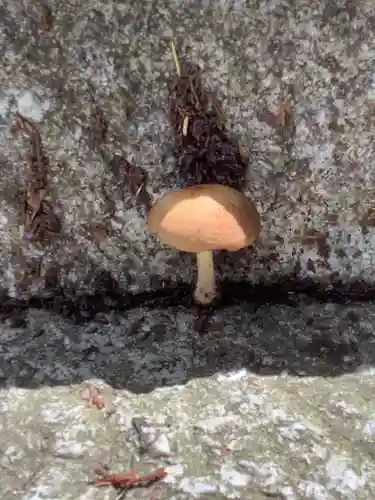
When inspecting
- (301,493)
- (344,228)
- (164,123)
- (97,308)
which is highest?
(164,123)

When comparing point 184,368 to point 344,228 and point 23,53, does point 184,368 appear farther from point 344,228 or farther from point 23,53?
point 23,53

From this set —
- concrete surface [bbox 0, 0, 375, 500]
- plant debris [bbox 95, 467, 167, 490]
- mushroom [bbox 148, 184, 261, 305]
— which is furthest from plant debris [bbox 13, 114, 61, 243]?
plant debris [bbox 95, 467, 167, 490]

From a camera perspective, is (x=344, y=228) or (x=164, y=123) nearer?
(x=164, y=123)

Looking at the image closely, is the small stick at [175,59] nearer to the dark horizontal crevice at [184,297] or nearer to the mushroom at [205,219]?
the mushroom at [205,219]

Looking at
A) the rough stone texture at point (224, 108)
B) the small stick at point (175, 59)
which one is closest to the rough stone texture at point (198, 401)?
the rough stone texture at point (224, 108)

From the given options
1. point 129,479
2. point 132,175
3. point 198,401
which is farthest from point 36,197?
point 129,479

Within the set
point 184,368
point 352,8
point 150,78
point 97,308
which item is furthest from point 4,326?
point 352,8

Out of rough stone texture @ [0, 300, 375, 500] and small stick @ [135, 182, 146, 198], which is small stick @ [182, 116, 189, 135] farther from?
rough stone texture @ [0, 300, 375, 500]
